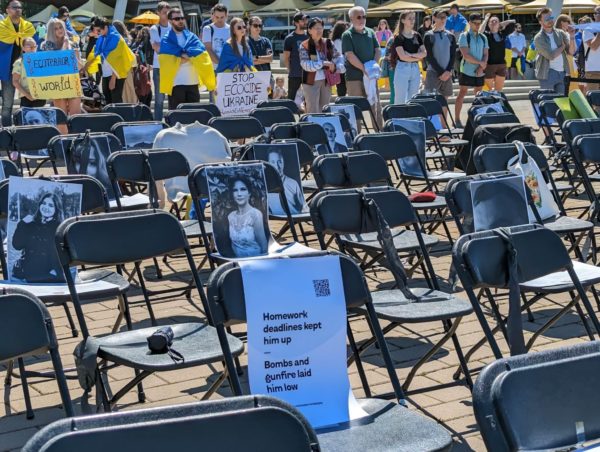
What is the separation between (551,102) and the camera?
1123 centimetres

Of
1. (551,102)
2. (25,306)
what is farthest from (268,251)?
(551,102)

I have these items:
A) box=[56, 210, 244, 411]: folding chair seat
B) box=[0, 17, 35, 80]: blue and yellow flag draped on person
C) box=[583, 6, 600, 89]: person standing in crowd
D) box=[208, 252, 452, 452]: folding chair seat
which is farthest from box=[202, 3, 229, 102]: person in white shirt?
box=[208, 252, 452, 452]: folding chair seat

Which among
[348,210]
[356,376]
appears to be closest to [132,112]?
[348,210]

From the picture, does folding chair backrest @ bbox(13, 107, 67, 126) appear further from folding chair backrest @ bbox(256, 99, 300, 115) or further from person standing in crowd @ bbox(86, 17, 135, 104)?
person standing in crowd @ bbox(86, 17, 135, 104)

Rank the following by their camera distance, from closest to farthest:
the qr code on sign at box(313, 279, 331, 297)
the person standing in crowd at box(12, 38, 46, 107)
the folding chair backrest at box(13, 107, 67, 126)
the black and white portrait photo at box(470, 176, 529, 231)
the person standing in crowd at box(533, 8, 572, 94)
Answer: the qr code on sign at box(313, 279, 331, 297) → the black and white portrait photo at box(470, 176, 529, 231) → the folding chair backrest at box(13, 107, 67, 126) → the person standing in crowd at box(12, 38, 46, 107) → the person standing in crowd at box(533, 8, 572, 94)

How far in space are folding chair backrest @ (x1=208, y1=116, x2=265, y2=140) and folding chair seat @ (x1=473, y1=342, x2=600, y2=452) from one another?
266 inches

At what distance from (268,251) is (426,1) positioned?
37.1 m

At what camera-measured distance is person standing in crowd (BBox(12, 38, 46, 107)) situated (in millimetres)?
12922

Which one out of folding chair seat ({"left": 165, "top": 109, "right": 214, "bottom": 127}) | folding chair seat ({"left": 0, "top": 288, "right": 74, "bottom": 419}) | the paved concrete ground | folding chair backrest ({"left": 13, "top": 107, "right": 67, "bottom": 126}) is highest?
folding chair backrest ({"left": 13, "top": 107, "right": 67, "bottom": 126})

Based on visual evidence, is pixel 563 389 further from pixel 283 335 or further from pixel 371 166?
pixel 371 166

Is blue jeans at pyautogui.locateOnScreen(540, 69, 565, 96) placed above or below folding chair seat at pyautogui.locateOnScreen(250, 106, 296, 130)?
below

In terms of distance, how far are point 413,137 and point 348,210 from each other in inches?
153

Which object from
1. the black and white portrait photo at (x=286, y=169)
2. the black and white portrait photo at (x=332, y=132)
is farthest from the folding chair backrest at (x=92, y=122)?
the black and white portrait photo at (x=286, y=169)

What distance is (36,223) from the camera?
5535 millimetres
